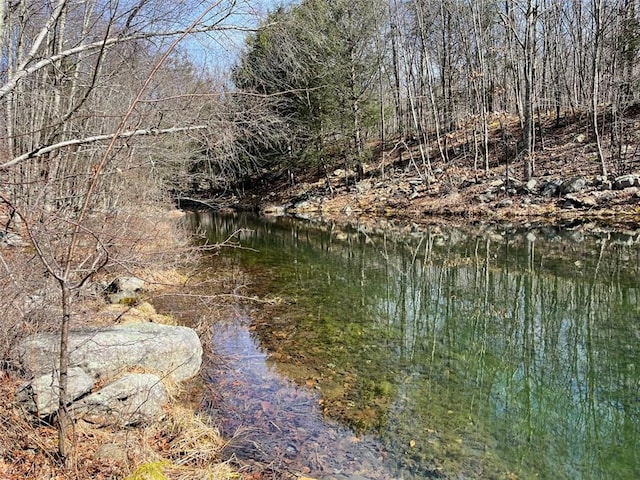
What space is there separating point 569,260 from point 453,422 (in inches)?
315

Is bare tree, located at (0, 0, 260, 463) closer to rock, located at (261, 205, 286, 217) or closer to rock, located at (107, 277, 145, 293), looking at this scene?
rock, located at (107, 277, 145, 293)

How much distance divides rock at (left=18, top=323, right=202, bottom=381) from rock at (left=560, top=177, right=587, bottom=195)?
1636 cm

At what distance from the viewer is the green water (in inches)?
170

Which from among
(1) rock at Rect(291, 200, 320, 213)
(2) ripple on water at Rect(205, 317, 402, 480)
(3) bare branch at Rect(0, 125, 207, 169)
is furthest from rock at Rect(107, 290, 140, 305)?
(1) rock at Rect(291, 200, 320, 213)

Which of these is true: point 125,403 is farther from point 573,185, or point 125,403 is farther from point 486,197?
point 486,197

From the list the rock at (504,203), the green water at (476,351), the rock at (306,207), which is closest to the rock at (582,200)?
the rock at (504,203)

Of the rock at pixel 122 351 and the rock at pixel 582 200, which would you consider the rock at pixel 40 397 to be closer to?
the rock at pixel 122 351

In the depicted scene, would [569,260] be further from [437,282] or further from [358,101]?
[358,101]

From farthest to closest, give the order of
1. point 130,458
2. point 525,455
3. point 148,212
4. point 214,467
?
point 148,212, point 525,455, point 214,467, point 130,458

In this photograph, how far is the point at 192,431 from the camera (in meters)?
4.26

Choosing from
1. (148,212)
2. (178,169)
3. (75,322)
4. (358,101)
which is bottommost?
(75,322)

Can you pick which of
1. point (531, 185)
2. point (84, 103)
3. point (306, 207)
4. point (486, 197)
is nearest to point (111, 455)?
point (84, 103)

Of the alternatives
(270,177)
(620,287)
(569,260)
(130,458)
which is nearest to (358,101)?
(270,177)

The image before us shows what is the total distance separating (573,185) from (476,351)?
46.0 feet
